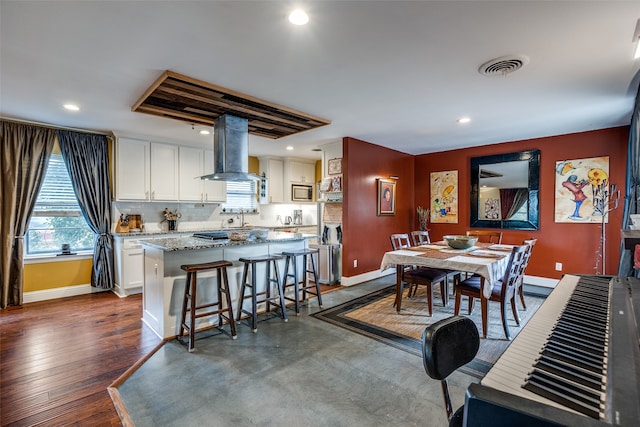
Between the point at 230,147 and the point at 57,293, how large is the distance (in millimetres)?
3222

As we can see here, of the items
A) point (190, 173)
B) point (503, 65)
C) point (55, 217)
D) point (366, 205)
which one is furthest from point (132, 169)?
point (503, 65)

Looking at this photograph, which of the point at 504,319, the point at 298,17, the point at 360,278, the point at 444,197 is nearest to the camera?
the point at 298,17

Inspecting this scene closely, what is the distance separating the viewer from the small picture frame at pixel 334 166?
Answer: 4808 millimetres

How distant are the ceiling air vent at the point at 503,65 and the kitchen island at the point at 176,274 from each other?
2639 mm

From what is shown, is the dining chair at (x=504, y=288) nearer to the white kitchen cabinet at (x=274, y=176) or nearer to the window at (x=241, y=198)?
the white kitchen cabinet at (x=274, y=176)

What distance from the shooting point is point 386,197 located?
538cm

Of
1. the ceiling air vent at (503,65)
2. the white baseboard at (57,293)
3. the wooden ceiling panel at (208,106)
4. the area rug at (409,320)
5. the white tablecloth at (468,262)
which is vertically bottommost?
the area rug at (409,320)

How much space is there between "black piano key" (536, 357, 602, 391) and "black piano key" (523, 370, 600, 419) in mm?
31

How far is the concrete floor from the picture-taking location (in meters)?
1.76

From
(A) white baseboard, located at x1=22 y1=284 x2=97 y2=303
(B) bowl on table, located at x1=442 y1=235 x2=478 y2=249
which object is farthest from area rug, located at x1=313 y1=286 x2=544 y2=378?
(A) white baseboard, located at x1=22 y1=284 x2=97 y2=303

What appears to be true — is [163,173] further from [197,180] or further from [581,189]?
[581,189]

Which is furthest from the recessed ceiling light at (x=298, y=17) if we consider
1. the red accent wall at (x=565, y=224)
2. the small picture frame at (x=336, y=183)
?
the red accent wall at (x=565, y=224)

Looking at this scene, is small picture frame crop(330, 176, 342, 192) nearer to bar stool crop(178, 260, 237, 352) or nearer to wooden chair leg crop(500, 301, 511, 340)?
bar stool crop(178, 260, 237, 352)

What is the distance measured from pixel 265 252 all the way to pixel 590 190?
458 centimetres
